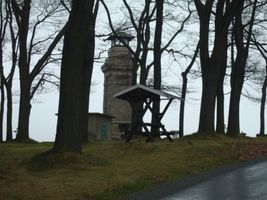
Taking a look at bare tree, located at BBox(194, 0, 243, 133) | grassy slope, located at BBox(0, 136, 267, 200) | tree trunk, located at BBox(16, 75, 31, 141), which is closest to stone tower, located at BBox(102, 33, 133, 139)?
tree trunk, located at BBox(16, 75, 31, 141)

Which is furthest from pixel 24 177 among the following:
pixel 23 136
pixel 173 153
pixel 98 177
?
pixel 23 136

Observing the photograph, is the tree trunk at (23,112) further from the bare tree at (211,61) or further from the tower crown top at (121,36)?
the bare tree at (211,61)

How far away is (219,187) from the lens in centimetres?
1320

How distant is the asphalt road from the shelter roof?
24.0 ft

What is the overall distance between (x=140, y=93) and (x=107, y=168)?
8.30 metres

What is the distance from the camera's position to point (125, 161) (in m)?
17.5

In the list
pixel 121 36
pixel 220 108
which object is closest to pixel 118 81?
pixel 121 36

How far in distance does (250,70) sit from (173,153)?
28.8 m

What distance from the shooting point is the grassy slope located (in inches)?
497

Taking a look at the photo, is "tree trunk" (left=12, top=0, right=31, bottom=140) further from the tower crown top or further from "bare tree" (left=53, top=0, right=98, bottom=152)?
"bare tree" (left=53, top=0, right=98, bottom=152)

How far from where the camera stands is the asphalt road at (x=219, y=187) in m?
12.0

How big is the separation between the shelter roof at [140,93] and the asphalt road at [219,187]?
24.0ft

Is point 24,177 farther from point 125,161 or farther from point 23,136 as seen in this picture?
point 23,136

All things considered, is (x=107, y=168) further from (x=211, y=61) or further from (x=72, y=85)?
(x=211, y=61)
